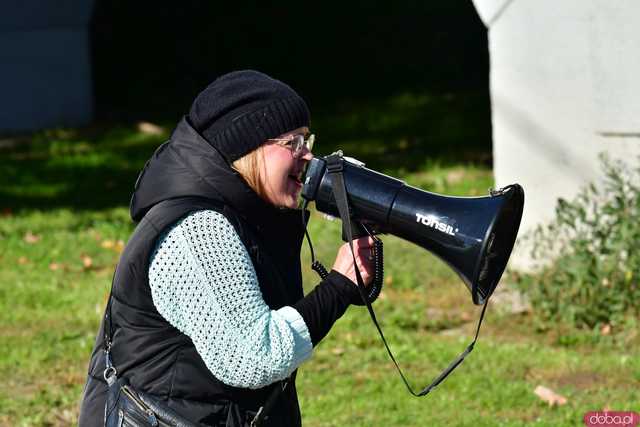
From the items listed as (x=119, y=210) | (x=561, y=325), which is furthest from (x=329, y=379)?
(x=119, y=210)

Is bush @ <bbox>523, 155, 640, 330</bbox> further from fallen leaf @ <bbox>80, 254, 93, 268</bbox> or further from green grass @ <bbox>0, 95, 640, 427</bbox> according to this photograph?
fallen leaf @ <bbox>80, 254, 93, 268</bbox>

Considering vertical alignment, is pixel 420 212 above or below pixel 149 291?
above

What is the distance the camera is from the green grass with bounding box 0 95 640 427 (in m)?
5.38

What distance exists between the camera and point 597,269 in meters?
6.32

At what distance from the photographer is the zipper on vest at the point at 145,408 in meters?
2.86

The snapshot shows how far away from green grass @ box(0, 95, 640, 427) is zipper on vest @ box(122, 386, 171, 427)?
7.77 ft

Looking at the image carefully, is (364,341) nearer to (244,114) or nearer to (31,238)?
(31,238)

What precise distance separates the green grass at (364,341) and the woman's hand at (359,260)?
2.28m

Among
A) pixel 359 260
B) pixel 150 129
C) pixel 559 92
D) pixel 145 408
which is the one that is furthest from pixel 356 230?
pixel 150 129

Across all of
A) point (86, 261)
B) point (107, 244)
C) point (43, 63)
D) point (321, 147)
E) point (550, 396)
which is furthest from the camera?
point (43, 63)

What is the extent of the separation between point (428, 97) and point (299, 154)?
11.2 m

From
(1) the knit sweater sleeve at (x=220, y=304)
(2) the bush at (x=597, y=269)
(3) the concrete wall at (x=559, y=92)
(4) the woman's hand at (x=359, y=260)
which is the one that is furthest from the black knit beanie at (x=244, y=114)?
(3) the concrete wall at (x=559, y=92)

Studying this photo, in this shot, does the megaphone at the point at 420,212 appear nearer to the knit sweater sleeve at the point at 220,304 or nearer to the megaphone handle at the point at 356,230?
the megaphone handle at the point at 356,230

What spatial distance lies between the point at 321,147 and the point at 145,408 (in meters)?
9.17
